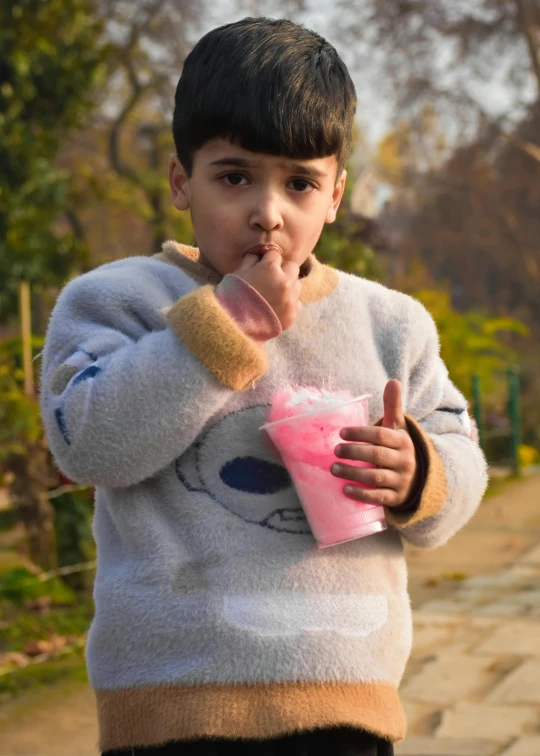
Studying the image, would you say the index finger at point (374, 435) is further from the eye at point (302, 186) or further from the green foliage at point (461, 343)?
the green foliage at point (461, 343)

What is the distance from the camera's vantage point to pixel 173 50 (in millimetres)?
17719

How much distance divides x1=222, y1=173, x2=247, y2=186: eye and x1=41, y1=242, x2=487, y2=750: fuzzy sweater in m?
0.17

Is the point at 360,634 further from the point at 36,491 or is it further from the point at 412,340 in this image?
the point at 36,491

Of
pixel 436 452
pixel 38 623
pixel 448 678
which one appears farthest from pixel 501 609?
pixel 436 452

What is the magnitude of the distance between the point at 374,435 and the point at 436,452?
0.23 metres

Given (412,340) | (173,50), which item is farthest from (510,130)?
(412,340)

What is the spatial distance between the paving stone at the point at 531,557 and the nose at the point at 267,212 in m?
5.69

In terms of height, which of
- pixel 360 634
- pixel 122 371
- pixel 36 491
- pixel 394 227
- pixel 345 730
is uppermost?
pixel 122 371

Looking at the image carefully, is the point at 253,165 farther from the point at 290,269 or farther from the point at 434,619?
the point at 434,619

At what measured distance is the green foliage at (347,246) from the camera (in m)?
8.39

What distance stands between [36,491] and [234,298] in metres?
4.08

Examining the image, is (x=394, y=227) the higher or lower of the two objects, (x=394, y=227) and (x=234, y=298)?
the lower

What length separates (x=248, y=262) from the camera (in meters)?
1.66

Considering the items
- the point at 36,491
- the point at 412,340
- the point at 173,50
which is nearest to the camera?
the point at 412,340
